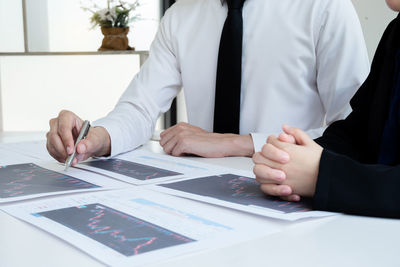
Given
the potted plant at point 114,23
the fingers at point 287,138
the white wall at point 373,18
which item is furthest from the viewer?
the potted plant at point 114,23

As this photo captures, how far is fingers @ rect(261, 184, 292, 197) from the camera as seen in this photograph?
0.70 meters

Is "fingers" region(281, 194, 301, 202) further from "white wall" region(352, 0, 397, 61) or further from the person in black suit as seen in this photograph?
"white wall" region(352, 0, 397, 61)

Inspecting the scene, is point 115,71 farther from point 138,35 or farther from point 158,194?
point 158,194

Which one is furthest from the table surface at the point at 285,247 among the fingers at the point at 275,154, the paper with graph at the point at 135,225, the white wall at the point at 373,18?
the white wall at the point at 373,18

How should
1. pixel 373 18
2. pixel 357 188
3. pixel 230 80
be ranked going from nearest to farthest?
pixel 357 188
pixel 230 80
pixel 373 18

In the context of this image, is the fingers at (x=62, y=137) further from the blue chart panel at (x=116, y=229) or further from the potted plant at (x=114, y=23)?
the potted plant at (x=114, y=23)

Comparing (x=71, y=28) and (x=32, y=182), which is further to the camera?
(x=71, y=28)

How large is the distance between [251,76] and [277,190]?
75cm

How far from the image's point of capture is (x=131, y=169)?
970 millimetres

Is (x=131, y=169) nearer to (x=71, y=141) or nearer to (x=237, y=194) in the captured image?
(x=71, y=141)

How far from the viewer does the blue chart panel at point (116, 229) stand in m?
0.52

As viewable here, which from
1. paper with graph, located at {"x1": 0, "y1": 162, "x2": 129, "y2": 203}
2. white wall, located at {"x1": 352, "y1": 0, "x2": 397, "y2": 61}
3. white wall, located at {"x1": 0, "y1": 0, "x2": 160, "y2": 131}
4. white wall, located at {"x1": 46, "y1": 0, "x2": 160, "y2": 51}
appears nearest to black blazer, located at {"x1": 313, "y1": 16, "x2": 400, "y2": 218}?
paper with graph, located at {"x1": 0, "y1": 162, "x2": 129, "y2": 203}

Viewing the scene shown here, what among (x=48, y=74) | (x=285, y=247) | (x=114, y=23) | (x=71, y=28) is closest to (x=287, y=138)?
(x=285, y=247)

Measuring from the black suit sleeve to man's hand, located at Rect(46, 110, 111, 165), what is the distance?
1.72 feet
